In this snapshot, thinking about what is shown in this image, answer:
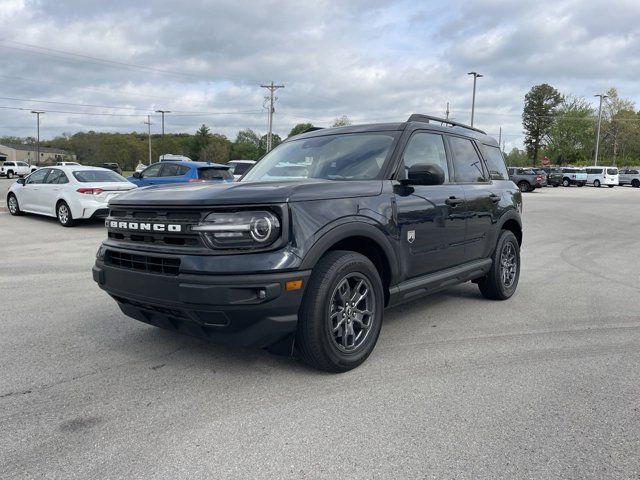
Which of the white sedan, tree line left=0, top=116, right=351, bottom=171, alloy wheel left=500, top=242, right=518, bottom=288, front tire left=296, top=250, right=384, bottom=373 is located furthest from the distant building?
front tire left=296, top=250, right=384, bottom=373

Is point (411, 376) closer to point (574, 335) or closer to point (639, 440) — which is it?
point (639, 440)

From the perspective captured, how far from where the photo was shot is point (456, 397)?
3.32 m

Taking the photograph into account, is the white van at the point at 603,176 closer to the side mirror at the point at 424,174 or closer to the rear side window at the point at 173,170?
the rear side window at the point at 173,170

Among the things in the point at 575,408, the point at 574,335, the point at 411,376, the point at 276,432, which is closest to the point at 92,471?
the point at 276,432

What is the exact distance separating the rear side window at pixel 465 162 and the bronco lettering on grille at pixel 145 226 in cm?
283

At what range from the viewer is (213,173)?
14.3 metres

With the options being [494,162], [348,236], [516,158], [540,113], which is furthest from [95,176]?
[516,158]

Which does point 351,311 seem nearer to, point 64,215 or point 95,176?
point 95,176

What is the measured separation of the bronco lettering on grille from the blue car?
992cm

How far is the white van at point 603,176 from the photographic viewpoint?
151 ft

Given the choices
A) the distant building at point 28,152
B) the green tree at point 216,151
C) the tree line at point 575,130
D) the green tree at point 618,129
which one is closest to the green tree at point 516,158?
the tree line at point 575,130

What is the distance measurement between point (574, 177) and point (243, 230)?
168 ft

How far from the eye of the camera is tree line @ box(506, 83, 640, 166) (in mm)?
68750

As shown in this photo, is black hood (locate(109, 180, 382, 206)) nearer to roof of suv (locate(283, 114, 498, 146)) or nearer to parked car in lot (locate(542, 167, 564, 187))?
roof of suv (locate(283, 114, 498, 146))
